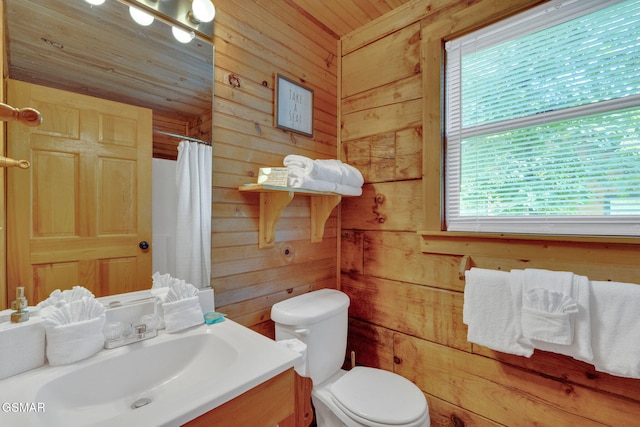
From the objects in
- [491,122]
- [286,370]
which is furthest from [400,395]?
[491,122]

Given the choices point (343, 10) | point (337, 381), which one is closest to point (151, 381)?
point (337, 381)

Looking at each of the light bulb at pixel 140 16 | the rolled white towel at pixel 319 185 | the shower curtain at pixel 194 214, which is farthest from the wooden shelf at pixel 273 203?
the light bulb at pixel 140 16

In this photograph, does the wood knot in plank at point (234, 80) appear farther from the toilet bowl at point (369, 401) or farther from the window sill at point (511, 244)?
the toilet bowl at point (369, 401)

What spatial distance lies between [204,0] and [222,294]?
1.16 meters

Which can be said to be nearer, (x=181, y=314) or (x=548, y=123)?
(x=181, y=314)

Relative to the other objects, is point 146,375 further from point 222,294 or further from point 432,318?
point 432,318

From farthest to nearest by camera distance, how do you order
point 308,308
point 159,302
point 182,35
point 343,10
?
point 343,10 → point 308,308 → point 182,35 → point 159,302

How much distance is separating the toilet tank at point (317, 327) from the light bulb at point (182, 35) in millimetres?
1148

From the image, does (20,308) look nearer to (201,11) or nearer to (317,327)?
(317,327)

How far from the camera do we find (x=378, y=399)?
45.3 inches

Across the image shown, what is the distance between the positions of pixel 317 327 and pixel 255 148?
0.87 metres

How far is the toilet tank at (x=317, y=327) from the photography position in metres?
1.24

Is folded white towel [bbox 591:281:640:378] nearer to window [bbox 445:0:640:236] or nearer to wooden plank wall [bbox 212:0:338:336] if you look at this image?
window [bbox 445:0:640:236]

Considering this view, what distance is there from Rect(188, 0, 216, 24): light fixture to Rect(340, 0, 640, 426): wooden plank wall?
0.89 m
